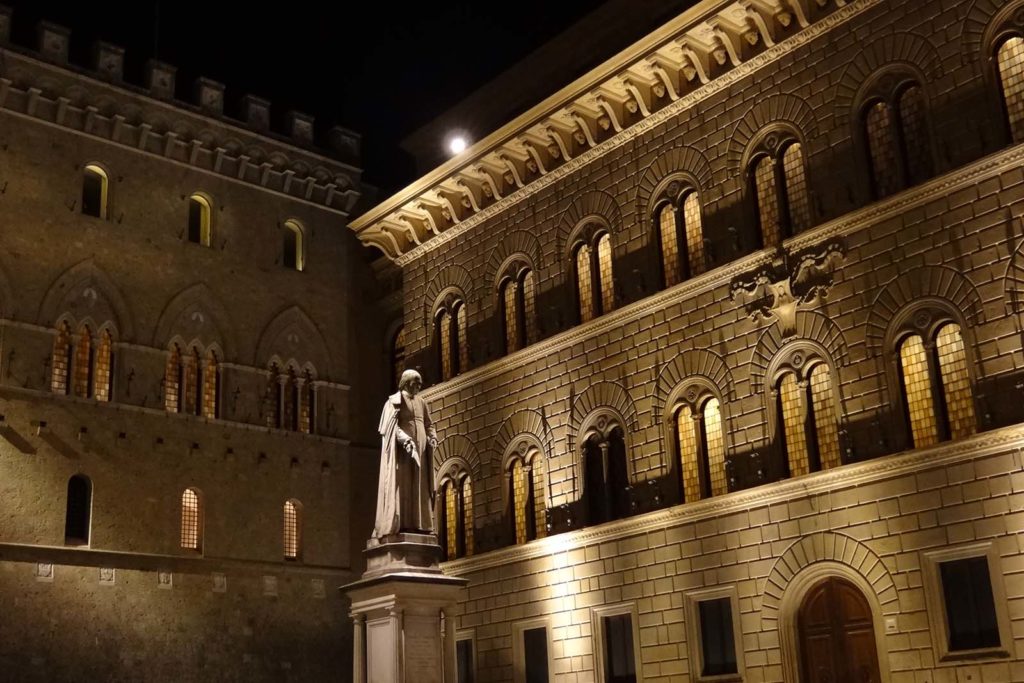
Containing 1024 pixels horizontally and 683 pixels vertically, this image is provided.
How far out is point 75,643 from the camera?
25.0m

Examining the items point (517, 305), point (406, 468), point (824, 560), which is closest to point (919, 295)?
point (824, 560)

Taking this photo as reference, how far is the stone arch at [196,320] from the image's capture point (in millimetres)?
28469

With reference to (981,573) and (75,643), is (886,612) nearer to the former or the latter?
(981,573)

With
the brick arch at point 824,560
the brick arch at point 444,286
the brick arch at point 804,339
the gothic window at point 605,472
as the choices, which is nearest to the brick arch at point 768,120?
the brick arch at point 804,339

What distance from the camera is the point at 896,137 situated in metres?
17.9

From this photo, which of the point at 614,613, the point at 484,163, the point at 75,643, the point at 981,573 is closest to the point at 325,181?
the point at 484,163

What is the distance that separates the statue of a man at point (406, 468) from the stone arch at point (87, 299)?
14.2m

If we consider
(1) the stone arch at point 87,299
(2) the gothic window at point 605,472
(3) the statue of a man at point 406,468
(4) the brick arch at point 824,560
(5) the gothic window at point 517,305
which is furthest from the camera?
(1) the stone arch at point 87,299

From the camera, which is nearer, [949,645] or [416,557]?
[416,557]

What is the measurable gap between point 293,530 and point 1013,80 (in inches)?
804

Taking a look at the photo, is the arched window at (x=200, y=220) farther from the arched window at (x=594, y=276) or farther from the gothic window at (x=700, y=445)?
the gothic window at (x=700, y=445)

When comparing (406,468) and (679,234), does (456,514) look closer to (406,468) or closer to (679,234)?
(679,234)

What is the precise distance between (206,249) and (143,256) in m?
1.81

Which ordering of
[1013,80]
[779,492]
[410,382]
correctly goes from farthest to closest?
[779,492] → [1013,80] → [410,382]
